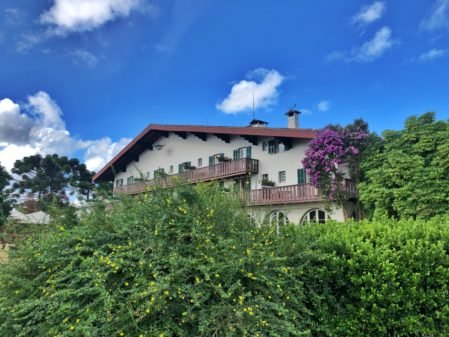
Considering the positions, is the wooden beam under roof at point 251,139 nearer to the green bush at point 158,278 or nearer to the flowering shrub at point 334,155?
the flowering shrub at point 334,155

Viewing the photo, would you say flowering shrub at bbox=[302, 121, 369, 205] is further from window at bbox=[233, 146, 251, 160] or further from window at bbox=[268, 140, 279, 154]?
window at bbox=[233, 146, 251, 160]

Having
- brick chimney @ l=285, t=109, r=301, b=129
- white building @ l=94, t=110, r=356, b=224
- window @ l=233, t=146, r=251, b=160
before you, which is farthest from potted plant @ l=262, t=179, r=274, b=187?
brick chimney @ l=285, t=109, r=301, b=129

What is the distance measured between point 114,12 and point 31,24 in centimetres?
246

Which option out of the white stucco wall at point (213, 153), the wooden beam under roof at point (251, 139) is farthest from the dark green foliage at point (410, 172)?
the wooden beam under roof at point (251, 139)

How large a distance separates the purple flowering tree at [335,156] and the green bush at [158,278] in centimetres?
1290

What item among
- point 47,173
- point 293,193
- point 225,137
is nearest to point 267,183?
point 293,193

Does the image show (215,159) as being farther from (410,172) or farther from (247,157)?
(410,172)

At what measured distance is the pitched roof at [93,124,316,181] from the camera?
66.2ft

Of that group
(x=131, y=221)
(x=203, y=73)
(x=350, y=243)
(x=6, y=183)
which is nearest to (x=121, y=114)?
(x=203, y=73)

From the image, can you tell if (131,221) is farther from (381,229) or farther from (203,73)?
(203,73)

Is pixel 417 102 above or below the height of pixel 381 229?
above

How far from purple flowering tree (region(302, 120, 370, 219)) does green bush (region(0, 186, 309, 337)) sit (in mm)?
12895

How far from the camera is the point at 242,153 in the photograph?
23.8 meters

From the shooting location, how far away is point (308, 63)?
15469 mm
